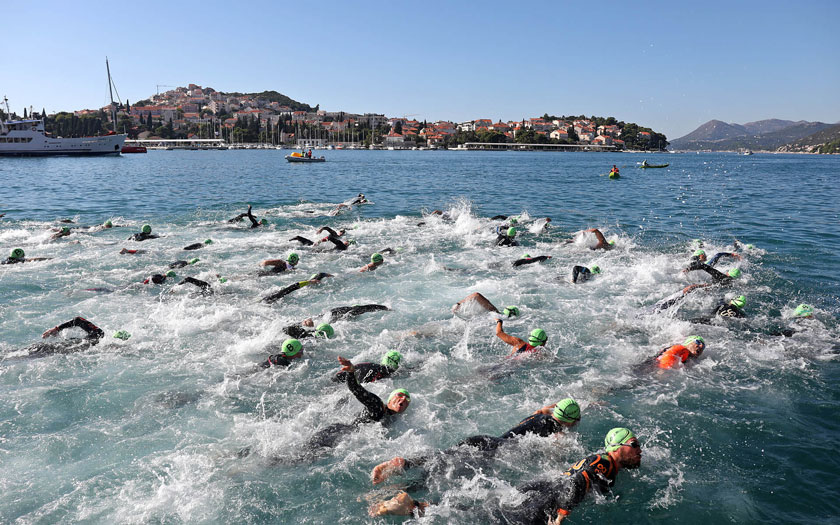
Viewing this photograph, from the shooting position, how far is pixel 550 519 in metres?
5.75

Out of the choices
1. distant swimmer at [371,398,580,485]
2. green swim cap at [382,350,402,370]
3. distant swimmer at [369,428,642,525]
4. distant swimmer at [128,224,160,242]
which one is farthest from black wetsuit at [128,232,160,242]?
distant swimmer at [369,428,642,525]

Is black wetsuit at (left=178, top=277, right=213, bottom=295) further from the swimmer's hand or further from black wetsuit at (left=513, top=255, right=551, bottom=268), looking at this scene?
black wetsuit at (left=513, top=255, right=551, bottom=268)

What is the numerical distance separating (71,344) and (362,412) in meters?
7.08

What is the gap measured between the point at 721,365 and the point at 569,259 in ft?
28.1

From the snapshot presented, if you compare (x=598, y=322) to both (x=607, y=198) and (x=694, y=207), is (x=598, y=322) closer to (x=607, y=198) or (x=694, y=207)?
(x=694, y=207)

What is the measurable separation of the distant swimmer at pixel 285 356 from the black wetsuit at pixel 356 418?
2554mm

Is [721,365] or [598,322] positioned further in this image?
[598,322]

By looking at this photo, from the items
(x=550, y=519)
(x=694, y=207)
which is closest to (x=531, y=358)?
(x=550, y=519)

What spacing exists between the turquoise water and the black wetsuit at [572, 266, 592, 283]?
0.59 metres

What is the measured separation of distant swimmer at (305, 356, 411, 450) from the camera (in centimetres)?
726

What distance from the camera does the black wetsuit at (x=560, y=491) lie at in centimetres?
582

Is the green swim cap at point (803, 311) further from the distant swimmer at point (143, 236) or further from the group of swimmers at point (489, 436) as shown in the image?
the distant swimmer at point (143, 236)

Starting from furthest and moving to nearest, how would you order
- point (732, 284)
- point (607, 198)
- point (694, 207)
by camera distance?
1. point (607, 198)
2. point (694, 207)
3. point (732, 284)

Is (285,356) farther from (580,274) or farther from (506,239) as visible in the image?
(506,239)
